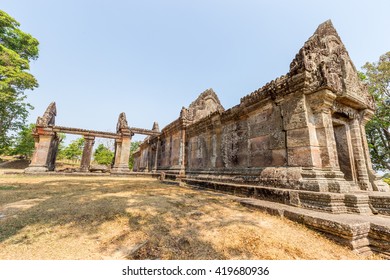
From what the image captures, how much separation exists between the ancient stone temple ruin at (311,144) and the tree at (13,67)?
72.4ft

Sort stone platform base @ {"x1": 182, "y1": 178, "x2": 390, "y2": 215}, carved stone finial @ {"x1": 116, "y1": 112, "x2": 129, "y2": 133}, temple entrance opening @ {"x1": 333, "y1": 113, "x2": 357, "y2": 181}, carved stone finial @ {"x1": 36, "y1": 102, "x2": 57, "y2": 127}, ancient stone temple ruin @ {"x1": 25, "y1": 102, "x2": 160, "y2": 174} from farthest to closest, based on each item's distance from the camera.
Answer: carved stone finial @ {"x1": 116, "y1": 112, "x2": 129, "y2": 133} < carved stone finial @ {"x1": 36, "y1": 102, "x2": 57, "y2": 127} < ancient stone temple ruin @ {"x1": 25, "y1": 102, "x2": 160, "y2": 174} < temple entrance opening @ {"x1": 333, "y1": 113, "x2": 357, "y2": 181} < stone platform base @ {"x1": 182, "y1": 178, "x2": 390, "y2": 215}

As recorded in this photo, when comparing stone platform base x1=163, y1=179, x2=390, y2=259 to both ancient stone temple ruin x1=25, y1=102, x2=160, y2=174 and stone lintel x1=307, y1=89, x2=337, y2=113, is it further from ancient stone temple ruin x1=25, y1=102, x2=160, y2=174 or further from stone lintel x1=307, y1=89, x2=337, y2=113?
ancient stone temple ruin x1=25, y1=102, x2=160, y2=174

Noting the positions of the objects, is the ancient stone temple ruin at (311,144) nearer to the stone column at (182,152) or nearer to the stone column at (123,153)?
the stone column at (182,152)

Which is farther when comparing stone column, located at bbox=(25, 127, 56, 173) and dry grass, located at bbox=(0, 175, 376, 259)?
stone column, located at bbox=(25, 127, 56, 173)

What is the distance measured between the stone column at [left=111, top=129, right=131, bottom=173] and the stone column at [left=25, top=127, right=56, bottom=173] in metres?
5.04

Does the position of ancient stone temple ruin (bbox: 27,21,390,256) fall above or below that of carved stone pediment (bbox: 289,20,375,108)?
below

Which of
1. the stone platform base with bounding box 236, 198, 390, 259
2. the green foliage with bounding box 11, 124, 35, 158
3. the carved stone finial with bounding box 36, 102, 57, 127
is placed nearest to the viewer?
the stone platform base with bounding box 236, 198, 390, 259

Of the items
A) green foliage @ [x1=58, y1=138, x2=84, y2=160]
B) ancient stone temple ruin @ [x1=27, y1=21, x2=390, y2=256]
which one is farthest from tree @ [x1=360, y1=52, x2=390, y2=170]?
green foliage @ [x1=58, y1=138, x2=84, y2=160]

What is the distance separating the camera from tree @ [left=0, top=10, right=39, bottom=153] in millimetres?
16859

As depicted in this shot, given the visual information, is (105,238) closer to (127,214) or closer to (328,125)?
(127,214)

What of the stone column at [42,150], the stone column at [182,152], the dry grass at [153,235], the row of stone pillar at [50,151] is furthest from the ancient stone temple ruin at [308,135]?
→ the stone column at [42,150]

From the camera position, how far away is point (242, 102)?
224 inches

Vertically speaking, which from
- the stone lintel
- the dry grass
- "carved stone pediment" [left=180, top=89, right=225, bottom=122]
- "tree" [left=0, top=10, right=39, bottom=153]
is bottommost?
the dry grass
